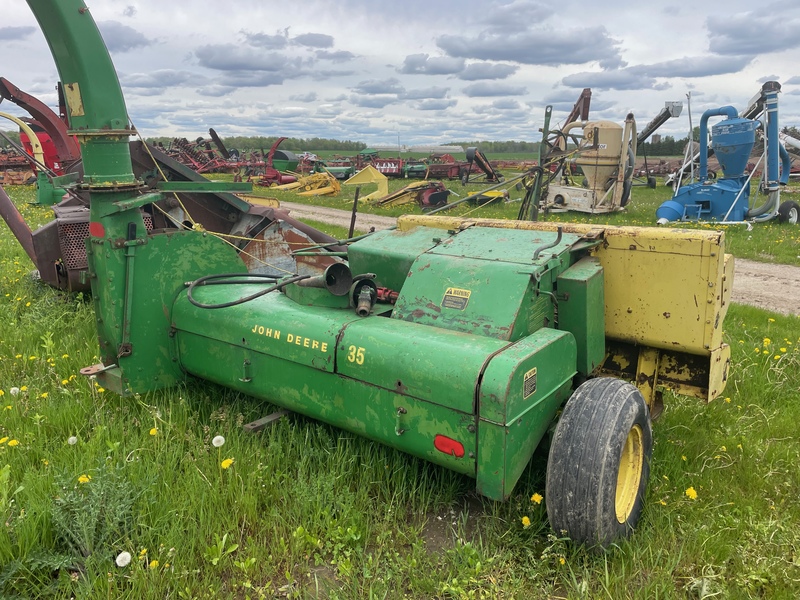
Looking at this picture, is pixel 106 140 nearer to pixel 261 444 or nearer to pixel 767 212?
pixel 261 444

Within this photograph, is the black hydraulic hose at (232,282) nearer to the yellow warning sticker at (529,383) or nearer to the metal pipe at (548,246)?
the metal pipe at (548,246)

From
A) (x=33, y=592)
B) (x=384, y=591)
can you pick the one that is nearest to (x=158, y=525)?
(x=33, y=592)

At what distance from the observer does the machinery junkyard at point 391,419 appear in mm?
2475

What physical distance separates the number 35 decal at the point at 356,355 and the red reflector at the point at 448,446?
50cm

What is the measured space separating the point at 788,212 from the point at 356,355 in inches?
481

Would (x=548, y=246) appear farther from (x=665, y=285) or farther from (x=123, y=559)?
(x=123, y=559)

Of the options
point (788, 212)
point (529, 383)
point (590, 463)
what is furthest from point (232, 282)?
point (788, 212)

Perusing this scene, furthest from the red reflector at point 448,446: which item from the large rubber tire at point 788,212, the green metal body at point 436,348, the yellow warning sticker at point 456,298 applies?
the large rubber tire at point 788,212

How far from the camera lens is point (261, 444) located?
3.29 metres

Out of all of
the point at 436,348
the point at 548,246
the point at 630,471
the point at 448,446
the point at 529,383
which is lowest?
the point at 630,471

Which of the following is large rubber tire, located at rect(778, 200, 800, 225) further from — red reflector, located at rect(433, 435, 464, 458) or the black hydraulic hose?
red reflector, located at rect(433, 435, 464, 458)

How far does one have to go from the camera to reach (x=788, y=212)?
1204 centimetres

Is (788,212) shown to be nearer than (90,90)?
No

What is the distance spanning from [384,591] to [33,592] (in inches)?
52.7
